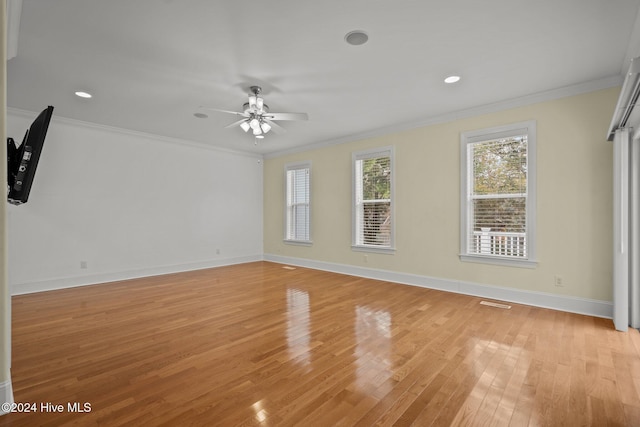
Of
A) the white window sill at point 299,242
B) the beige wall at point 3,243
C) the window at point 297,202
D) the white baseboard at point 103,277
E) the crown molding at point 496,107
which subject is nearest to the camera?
the beige wall at point 3,243

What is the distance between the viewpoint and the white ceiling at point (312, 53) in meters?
2.32

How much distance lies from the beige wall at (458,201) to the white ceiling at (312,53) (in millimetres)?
451

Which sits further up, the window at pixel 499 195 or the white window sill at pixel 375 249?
the window at pixel 499 195

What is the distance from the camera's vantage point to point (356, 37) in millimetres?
2648

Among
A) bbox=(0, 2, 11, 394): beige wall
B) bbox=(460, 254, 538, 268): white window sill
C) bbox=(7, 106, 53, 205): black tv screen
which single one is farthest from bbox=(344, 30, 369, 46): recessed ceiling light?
bbox=(460, 254, 538, 268): white window sill

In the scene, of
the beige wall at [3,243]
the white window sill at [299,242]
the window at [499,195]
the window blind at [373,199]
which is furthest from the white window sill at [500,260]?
the beige wall at [3,243]

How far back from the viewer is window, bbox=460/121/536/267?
13.0 ft

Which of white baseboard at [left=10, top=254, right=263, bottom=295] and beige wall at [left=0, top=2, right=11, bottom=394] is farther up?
beige wall at [left=0, top=2, right=11, bottom=394]

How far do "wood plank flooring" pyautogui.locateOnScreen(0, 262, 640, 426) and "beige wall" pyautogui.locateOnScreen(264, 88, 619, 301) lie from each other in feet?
1.92

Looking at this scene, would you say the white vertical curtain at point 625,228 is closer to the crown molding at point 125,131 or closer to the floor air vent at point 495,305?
the floor air vent at point 495,305

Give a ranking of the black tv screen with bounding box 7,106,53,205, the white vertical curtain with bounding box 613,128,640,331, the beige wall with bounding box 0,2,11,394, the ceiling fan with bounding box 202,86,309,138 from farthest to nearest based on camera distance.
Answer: the ceiling fan with bounding box 202,86,309,138
the white vertical curtain with bounding box 613,128,640,331
the black tv screen with bounding box 7,106,53,205
the beige wall with bounding box 0,2,11,394

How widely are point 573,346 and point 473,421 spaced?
68.5 inches

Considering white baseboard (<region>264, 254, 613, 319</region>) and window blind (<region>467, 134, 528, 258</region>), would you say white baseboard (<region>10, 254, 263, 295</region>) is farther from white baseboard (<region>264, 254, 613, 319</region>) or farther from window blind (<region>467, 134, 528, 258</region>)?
window blind (<region>467, 134, 528, 258</region>)

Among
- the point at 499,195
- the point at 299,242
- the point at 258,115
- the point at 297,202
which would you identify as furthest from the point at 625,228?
the point at 297,202
